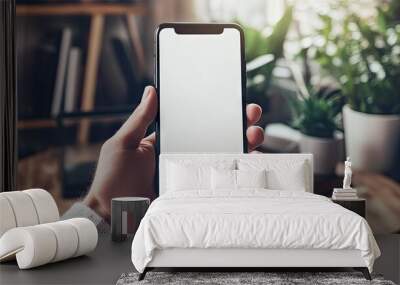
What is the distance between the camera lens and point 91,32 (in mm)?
8023

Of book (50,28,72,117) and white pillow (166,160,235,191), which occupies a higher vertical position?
book (50,28,72,117)

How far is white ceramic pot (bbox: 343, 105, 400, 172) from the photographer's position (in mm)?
8016

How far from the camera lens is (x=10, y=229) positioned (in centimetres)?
595

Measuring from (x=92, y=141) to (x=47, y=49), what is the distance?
1060mm

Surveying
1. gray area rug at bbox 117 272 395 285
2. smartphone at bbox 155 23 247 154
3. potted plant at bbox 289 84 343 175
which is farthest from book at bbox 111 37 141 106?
gray area rug at bbox 117 272 395 285

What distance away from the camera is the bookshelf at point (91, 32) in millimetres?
Result: 8016

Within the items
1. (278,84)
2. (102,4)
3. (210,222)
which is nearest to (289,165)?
(278,84)

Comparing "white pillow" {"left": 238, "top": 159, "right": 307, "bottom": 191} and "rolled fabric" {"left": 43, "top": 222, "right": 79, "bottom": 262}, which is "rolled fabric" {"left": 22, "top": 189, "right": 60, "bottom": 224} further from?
"white pillow" {"left": 238, "top": 159, "right": 307, "bottom": 191}

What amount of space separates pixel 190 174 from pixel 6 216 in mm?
1761

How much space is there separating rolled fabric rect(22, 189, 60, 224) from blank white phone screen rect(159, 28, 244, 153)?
152cm

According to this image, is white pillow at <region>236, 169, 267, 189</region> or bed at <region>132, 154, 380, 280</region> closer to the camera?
bed at <region>132, 154, 380, 280</region>

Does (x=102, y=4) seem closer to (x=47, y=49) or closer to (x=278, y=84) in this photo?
(x=47, y=49)

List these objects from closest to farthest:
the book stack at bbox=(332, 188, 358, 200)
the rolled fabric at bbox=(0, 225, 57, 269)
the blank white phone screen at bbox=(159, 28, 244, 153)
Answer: the rolled fabric at bbox=(0, 225, 57, 269), the book stack at bbox=(332, 188, 358, 200), the blank white phone screen at bbox=(159, 28, 244, 153)

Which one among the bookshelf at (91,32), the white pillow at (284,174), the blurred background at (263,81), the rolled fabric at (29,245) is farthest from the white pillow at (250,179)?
the rolled fabric at (29,245)
